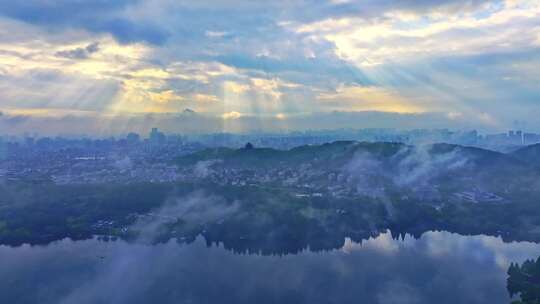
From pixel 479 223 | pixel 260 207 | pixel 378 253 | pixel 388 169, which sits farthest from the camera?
pixel 388 169

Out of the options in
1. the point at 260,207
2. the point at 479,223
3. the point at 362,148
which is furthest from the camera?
the point at 362,148

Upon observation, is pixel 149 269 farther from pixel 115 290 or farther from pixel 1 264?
pixel 1 264

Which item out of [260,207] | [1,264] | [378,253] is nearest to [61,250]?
[1,264]

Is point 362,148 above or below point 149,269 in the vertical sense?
above

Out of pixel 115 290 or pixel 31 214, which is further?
→ pixel 31 214

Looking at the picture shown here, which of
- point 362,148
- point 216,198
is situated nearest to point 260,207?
point 216,198

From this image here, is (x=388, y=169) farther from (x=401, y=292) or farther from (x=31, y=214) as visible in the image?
(x=31, y=214)

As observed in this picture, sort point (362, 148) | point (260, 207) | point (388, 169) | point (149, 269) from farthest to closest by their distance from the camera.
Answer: point (362, 148)
point (388, 169)
point (260, 207)
point (149, 269)
